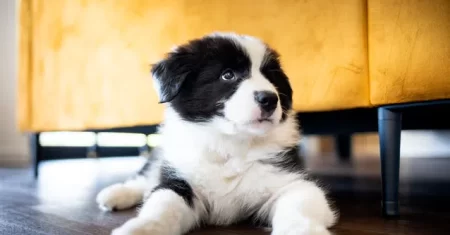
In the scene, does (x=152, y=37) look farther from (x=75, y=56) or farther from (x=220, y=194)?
(x=220, y=194)

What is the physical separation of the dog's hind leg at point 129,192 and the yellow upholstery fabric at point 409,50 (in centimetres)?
96

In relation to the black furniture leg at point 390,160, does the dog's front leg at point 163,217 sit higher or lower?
lower

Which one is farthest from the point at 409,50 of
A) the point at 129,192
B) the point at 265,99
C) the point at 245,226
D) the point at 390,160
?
the point at 129,192

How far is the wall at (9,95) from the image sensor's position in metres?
4.25

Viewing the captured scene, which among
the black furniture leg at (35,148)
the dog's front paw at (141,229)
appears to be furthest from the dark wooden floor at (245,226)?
the black furniture leg at (35,148)

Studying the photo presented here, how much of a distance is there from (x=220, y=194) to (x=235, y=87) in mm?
325

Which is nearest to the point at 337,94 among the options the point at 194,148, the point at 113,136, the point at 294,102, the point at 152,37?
the point at 294,102

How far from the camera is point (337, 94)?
1517 mm

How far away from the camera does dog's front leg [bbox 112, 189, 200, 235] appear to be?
1043 millimetres

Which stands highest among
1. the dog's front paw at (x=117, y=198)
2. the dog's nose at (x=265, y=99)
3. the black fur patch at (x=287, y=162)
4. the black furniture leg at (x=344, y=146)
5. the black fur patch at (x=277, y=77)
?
the black fur patch at (x=277, y=77)

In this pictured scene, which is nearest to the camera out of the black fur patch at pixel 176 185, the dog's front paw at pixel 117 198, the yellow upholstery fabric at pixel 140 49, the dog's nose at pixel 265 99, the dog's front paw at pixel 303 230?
the dog's front paw at pixel 303 230

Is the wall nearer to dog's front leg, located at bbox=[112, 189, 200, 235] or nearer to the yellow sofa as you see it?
the yellow sofa

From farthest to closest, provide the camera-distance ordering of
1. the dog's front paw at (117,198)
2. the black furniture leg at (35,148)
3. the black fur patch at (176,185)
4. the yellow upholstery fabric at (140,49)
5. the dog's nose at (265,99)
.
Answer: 1. the black furniture leg at (35,148)
2. the dog's front paw at (117,198)
3. the yellow upholstery fabric at (140,49)
4. the black fur patch at (176,185)
5. the dog's nose at (265,99)

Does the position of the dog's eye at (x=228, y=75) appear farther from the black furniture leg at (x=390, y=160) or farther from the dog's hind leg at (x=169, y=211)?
the black furniture leg at (x=390, y=160)
